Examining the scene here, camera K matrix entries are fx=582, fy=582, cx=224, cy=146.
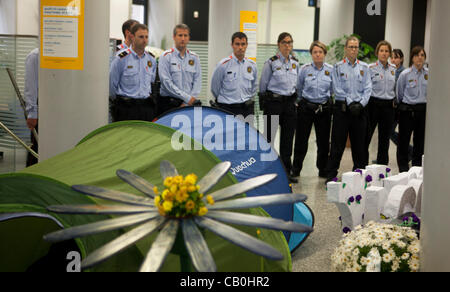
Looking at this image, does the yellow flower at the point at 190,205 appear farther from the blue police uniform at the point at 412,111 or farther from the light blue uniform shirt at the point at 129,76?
the blue police uniform at the point at 412,111

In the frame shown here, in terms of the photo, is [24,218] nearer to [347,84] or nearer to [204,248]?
[204,248]

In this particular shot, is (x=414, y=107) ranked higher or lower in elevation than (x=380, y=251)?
higher

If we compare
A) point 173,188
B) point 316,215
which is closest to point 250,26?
point 316,215

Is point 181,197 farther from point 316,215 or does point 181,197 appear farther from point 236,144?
point 316,215

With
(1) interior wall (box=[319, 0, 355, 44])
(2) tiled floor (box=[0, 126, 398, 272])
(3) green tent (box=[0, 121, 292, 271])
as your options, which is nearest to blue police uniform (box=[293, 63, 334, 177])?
(2) tiled floor (box=[0, 126, 398, 272])

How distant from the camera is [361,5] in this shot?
38.8 ft

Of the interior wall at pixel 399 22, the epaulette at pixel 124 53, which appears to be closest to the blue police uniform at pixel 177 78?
the epaulette at pixel 124 53

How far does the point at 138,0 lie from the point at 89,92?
10486mm

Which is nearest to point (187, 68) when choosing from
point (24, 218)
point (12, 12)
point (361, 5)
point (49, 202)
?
point (24, 218)

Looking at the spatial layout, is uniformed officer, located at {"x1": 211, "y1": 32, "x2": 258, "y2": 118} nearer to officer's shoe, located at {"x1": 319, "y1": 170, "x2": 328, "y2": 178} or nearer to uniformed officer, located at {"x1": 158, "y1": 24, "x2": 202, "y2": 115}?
uniformed officer, located at {"x1": 158, "y1": 24, "x2": 202, "y2": 115}

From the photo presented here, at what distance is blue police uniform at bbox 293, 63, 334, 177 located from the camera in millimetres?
5871

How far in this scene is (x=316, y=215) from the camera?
4477 millimetres

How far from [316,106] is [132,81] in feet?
6.17

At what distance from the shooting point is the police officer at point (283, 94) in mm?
5855
